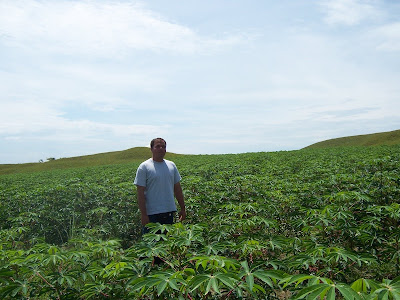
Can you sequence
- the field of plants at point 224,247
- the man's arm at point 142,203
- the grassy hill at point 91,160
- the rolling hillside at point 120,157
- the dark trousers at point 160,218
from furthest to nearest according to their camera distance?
the grassy hill at point 91,160 < the rolling hillside at point 120,157 < the dark trousers at point 160,218 < the man's arm at point 142,203 < the field of plants at point 224,247

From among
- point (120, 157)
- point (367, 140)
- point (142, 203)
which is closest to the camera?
point (142, 203)

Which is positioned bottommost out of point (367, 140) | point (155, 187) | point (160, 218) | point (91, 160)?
point (160, 218)

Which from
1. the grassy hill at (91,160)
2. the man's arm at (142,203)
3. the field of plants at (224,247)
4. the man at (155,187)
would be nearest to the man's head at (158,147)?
the man at (155,187)

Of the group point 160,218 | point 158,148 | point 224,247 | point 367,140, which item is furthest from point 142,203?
point 367,140

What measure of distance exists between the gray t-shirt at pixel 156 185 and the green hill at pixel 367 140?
3976 cm

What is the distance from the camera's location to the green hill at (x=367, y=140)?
41.4 metres

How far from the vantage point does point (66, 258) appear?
218 centimetres

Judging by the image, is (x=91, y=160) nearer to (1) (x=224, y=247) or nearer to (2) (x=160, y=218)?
(2) (x=160, y=218)

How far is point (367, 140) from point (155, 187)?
50.2m

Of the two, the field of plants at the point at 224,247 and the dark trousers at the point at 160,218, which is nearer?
the field of plants at the point at 224,247

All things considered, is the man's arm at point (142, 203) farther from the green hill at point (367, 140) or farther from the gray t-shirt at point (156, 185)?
the green hill at point (367, 140)

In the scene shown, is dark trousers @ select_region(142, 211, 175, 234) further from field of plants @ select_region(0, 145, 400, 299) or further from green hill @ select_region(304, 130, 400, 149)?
green hill @ select_region(304, 130, 400, 149)

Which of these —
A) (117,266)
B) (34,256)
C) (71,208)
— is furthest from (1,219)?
(117,266)

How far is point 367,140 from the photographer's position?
45.8 metres
